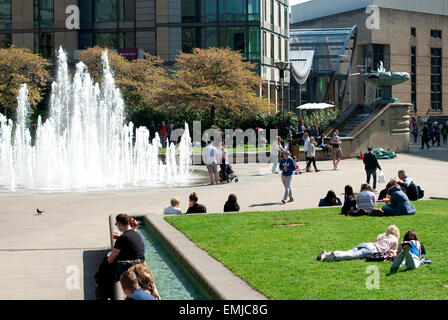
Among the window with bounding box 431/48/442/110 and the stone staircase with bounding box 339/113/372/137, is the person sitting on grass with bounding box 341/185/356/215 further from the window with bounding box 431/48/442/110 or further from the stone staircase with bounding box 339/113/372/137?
the window with bounding box 431/48/442/110

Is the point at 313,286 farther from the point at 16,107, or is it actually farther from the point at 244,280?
the point at 16,107

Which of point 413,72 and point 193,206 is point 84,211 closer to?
point 193,206

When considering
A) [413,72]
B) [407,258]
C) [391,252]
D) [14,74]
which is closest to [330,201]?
[391,252]

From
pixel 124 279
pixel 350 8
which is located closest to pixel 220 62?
pixel 124 279

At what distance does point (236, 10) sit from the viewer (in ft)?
207

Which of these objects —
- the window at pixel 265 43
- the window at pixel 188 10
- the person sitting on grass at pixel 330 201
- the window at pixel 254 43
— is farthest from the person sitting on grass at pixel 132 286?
the window at pixel 265 43

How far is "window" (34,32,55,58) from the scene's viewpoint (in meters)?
64.9

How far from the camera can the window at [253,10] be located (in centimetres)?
6297

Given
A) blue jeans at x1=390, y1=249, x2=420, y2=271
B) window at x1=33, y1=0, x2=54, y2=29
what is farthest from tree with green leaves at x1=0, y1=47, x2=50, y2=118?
blue jeans at x1=390, y1=249, x2=420, y2=271

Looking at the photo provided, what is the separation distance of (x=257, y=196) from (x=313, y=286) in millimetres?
12746

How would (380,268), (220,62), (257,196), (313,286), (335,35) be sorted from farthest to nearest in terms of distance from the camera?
(335,35)
(220,62)
(257,196)
(380,268)
(313,286)

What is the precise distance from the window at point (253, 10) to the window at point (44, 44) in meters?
18.1

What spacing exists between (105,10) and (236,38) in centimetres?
1277

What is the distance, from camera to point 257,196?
870 inches
